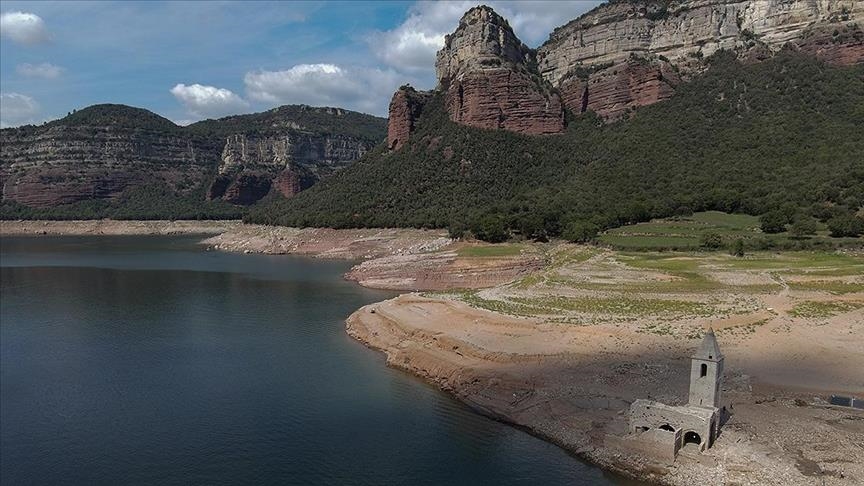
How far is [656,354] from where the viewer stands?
A: 36.5 m

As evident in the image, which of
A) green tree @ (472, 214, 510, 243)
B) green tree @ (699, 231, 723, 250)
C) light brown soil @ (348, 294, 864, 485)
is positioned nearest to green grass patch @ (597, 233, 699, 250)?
green tree @ (699, 231, 723, 250)

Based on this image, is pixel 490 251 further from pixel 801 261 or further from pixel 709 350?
pixel 709 350

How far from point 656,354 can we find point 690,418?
12490mm

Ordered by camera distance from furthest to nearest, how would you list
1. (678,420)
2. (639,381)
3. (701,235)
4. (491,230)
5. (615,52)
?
(615,52)
(491,230)
(701,235)
(639,381)
(678,420)

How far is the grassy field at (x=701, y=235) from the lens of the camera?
251 ft

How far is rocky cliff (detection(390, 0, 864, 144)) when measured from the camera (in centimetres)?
13312

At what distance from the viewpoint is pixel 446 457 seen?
2622cm

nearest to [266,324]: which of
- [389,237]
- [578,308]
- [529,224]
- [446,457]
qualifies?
[578,308]

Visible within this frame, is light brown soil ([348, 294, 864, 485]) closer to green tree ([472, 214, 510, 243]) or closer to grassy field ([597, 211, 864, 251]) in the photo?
grassy field ([597, 211, 864, 251])

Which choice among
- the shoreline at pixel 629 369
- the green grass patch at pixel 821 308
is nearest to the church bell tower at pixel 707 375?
the shoreline at pixel 629 369

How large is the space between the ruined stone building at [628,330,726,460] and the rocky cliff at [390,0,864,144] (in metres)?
125

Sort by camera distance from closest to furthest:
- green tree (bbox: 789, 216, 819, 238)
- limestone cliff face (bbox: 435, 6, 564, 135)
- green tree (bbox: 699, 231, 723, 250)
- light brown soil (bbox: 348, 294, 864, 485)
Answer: light brown soil (bbox: 348, 294, 864, 485)
green tree (bbox: 699, 231, 723, 250)
green tree (bbox: 789, 216, 819, 238)
limestone cliff face (bbox: 435, 6, 564, 135)

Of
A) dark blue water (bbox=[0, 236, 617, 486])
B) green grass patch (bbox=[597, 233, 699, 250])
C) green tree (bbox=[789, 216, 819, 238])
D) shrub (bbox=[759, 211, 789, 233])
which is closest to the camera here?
dark blue water (bbox=[0, 236, 617, 486])

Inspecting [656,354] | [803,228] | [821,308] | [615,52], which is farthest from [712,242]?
[615,52]
